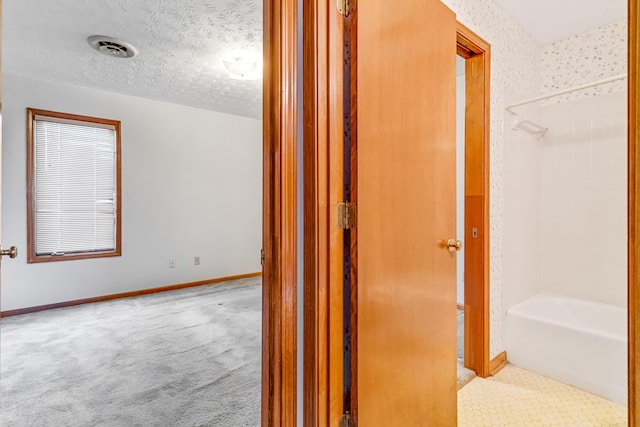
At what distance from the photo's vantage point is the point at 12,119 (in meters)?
3.29

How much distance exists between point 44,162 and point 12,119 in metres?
0.48

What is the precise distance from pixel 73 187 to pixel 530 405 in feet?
15.2

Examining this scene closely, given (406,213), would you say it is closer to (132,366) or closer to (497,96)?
(497,96)

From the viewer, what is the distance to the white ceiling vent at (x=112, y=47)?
262 cm

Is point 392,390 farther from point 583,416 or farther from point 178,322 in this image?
point 178,322

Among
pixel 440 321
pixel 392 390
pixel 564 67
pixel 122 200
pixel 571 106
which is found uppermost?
pixel 564 67

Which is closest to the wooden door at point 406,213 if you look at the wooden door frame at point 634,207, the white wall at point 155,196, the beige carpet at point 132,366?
the wooden door frame at point 634,207

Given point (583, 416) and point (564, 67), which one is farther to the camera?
point (564, 67)

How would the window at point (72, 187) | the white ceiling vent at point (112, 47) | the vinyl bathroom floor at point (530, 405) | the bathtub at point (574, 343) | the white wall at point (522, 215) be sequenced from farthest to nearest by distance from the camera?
the window at point (72, 187), the white ceiling vent at point (112, 47), the white wall at point (522, 215), the bathtub at point (574, 343), the vinyl bathroom floor at point (530, 405)

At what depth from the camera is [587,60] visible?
256 centimetres

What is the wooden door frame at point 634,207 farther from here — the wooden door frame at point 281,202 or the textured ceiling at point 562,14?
the textured ceiling at point 562,14

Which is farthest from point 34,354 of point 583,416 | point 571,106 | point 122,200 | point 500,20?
point 571,106

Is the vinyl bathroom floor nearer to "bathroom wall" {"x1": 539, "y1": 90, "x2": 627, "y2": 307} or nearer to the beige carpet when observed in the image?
"bathroom wall" {"x1": 539, "y1": 90, "x2": 627, "y2": 307}

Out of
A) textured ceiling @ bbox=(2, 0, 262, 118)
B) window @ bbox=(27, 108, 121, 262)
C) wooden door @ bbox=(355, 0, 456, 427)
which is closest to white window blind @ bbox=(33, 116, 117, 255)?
window @ bbox=(27, 108, 121, 262)
